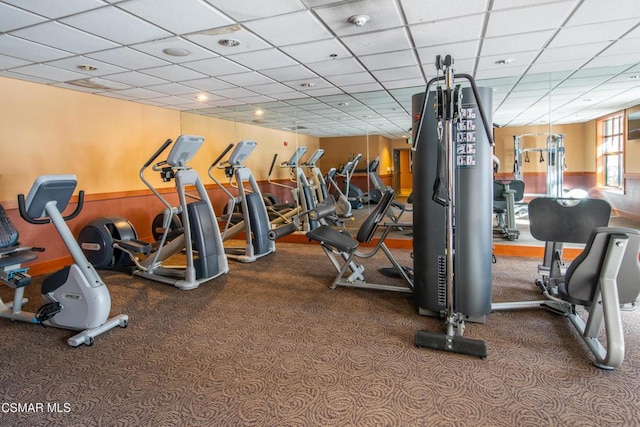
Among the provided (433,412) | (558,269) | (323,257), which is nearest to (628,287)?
(558,269)

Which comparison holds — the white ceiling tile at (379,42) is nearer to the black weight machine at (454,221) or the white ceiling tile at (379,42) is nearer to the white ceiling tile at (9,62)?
the black weight machine at (454,221)

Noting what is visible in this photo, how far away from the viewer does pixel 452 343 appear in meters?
2.54

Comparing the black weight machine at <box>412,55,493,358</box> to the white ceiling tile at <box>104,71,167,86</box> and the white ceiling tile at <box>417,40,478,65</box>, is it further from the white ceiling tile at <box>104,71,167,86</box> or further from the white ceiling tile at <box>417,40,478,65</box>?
the white ceiling tile at <box>104,71,167,86</box>

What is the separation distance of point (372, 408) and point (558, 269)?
2.02 metres

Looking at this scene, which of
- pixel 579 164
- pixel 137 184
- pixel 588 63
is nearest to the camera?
pixel 588 63

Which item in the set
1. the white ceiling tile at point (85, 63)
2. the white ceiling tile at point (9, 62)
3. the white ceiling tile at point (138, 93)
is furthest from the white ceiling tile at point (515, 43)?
the white ceiling tile at point (9, 62)

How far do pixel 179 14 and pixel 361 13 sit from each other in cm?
140

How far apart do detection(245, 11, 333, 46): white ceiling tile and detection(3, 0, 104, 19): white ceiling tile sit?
1.14 m

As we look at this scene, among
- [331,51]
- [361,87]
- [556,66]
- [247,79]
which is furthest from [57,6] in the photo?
[556,66]

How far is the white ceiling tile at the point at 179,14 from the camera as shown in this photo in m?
2.70

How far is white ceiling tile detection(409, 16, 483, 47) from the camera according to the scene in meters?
3.12

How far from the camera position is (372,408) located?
6.50 ft

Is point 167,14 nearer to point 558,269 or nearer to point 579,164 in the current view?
point 558,269

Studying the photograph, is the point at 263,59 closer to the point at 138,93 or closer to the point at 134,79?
the point at 134,79
